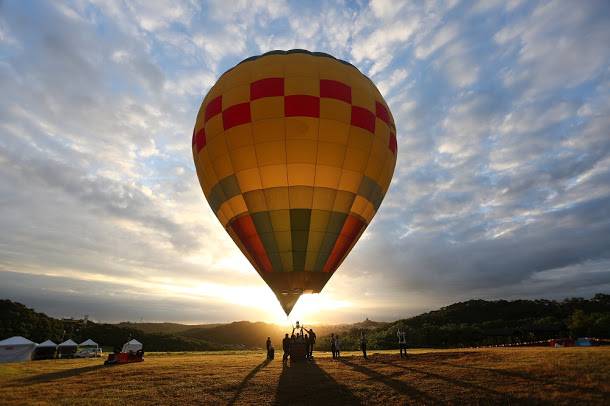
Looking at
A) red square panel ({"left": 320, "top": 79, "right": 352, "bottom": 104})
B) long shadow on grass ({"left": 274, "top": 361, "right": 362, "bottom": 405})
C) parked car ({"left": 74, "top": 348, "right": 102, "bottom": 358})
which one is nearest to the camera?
long shadow on grass ({"left": 274, "top": 361, "right": 362, "bottom": 405})

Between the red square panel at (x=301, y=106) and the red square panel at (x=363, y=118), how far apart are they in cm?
211

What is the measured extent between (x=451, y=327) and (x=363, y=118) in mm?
37739

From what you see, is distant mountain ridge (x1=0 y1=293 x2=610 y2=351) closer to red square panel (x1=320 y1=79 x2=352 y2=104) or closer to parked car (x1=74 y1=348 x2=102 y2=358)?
parked car (x1=74 y1=348 x2=102 y2=358)

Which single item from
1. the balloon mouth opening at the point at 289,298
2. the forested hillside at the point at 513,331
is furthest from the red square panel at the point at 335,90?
the forested hillside at the point at 513,331

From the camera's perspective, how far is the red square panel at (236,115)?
18859mm

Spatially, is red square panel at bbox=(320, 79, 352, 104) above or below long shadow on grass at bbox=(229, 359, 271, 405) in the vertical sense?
above

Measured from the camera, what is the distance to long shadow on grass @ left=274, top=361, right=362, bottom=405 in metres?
10.6

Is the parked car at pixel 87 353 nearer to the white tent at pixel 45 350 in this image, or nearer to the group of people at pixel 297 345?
the white tent at pixel 45 350

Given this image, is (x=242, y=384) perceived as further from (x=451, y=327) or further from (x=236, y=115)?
(x=451, y=327)

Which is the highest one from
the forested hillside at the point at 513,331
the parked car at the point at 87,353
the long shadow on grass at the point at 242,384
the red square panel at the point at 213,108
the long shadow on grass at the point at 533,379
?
the red square panel at the point at 213,108

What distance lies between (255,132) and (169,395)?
12085 millimetres

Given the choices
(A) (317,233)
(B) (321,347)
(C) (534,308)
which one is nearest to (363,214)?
(A) (317,233)

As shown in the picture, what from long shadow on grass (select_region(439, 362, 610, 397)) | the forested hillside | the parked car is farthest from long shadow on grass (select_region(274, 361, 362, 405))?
the parked car

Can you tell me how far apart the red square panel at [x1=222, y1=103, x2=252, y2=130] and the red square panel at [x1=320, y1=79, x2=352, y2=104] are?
401 centimetres
